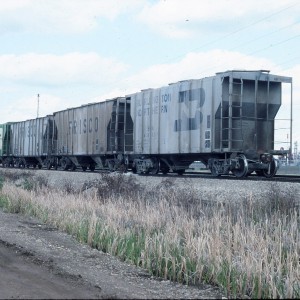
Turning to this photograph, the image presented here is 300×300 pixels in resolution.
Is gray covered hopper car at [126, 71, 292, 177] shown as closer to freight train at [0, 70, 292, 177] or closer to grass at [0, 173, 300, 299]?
freight train at [0, 70, 292, 177]

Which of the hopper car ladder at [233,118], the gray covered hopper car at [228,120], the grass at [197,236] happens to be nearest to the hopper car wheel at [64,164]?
the gray covered hopper car at [228,120]

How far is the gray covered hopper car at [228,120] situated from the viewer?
2038cm

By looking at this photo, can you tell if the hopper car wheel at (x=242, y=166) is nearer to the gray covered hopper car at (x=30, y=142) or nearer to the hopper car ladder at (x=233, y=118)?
the hopper car ladder at (x=233, y=118)

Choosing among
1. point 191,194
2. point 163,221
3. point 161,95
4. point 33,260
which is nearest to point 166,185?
point 191,194

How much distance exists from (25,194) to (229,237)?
10.8 meters

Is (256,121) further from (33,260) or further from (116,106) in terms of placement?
(33,260)

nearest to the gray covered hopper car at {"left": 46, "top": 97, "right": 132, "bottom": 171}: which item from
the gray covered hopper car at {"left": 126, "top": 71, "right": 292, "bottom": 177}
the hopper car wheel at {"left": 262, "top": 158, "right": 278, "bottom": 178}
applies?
the gray covered hopper car at {"left": 126, "top": 71, "right": 292, "bottom": 177}

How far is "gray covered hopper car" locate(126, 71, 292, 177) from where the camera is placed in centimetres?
2038

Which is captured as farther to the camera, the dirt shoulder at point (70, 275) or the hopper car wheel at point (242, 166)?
the hopper car wheel at point (242, 166)

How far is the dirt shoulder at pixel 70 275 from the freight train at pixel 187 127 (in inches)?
455

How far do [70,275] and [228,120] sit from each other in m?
14.3

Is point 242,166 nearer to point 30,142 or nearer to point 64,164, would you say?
point 64,164

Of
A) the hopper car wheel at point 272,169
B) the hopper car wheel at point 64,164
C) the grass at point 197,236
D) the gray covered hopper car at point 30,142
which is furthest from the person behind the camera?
the gray covered hopper car at point 30,142

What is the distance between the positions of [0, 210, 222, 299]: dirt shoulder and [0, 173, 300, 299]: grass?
0.94 feet
